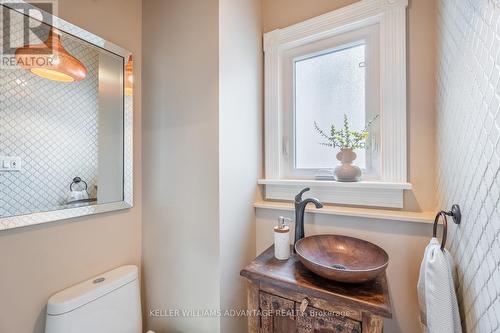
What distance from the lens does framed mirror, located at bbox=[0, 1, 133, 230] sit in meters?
0.80

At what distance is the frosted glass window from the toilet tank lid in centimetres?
115

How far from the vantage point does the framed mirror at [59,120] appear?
0.80 meters

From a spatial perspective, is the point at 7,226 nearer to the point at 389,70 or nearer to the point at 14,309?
the point at 14,309

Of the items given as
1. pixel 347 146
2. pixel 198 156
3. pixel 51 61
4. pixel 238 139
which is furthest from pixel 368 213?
pixel 51 61

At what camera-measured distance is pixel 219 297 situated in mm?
1007

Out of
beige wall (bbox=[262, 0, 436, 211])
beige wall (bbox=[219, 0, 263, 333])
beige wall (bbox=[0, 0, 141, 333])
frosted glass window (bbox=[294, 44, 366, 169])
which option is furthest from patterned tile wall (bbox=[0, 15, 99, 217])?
beige wall (bbox=[262, 0, 436, 211])

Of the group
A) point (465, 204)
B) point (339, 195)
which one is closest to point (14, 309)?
point (339, 195)

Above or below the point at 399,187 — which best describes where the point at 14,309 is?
below

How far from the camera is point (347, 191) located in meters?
1.12

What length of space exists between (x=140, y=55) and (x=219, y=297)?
1.45m

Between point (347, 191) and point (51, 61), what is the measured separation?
1.52 meters

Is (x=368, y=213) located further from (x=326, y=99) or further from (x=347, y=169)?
(x=326, y=99)

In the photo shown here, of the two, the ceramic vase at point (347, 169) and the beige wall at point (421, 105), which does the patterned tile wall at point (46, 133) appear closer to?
the ceramic vase at point (347, 169)

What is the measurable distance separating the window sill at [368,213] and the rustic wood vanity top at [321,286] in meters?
0.26
